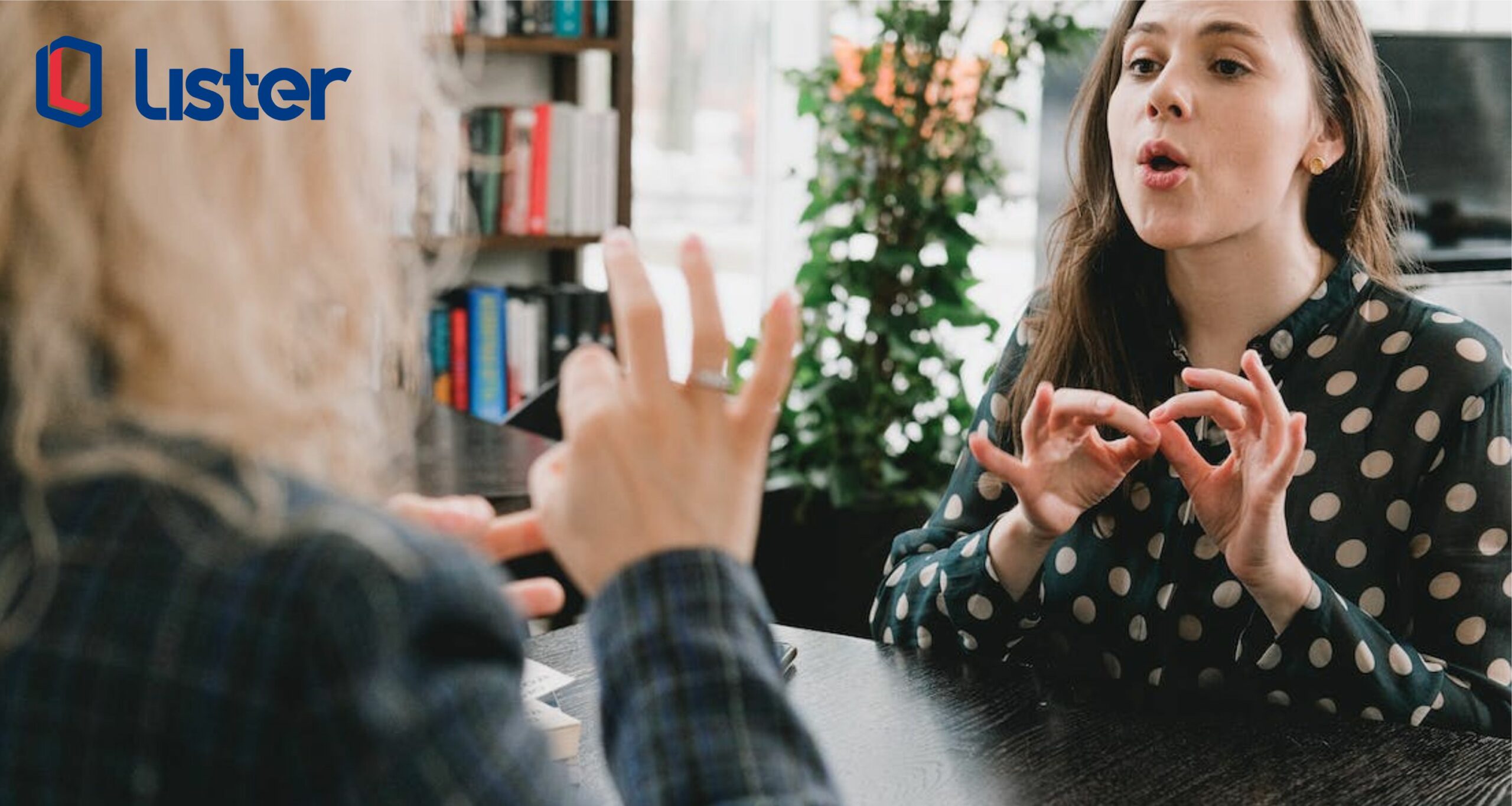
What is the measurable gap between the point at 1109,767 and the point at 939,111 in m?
2.42

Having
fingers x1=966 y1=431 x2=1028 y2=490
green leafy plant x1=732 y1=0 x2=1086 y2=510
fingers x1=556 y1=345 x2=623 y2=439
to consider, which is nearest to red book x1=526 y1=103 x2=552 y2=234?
green leafy plant x1=732 y1=0 x2=1086 y2=510

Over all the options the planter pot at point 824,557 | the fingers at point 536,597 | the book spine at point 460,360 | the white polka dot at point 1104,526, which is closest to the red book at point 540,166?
the book spine at point 460,360

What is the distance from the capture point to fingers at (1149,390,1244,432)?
1.38m

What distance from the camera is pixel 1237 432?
140 centimetres

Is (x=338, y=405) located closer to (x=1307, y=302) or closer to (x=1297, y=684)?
(x=1297, y=684)

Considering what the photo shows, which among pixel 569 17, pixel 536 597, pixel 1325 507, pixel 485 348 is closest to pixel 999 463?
pixel 1325 507

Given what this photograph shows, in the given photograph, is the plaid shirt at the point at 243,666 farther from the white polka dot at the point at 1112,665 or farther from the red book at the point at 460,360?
the red book at the point at 460,360

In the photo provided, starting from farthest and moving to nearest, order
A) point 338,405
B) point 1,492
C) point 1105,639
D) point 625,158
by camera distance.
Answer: point 625,158
point 1105,639
point 338,405
point 1,492

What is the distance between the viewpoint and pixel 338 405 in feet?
2.19

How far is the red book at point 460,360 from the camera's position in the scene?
369cm

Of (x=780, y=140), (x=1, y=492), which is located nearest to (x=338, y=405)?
(x=1, y=492)

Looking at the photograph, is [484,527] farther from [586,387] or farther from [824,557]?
[824,557]

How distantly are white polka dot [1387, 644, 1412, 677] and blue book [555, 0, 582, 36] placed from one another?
2.72 meters

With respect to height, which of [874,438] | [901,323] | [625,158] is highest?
[625,158]
